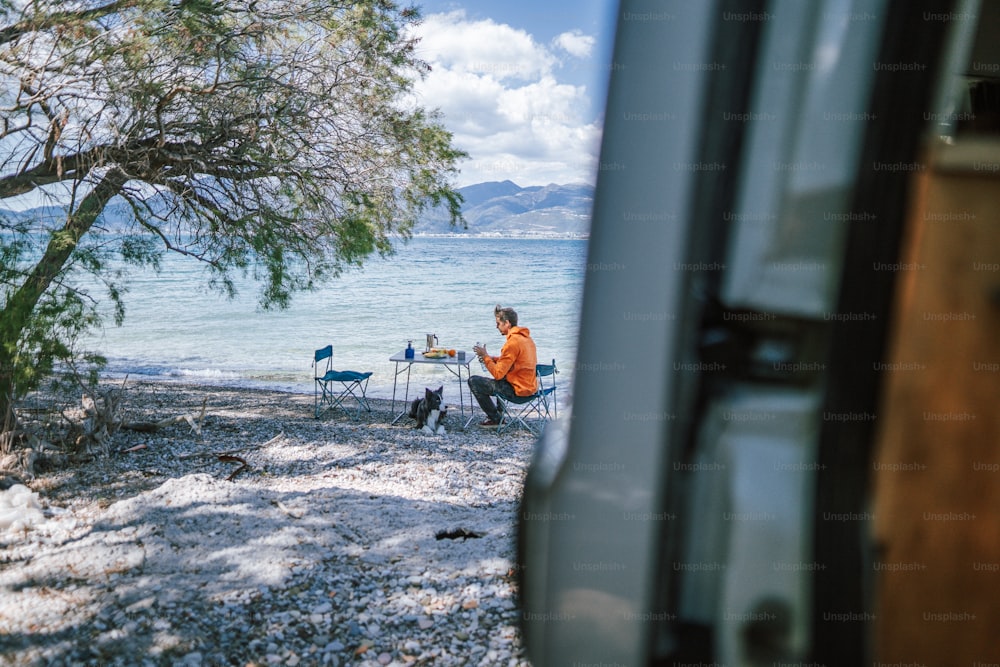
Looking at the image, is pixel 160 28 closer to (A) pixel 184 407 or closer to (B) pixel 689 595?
(A) pixel 184 407

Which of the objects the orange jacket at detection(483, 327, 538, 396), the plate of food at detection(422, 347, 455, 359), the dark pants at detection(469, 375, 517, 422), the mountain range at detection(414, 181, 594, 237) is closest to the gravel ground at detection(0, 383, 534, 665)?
the orange jacket at detection(483, 327, 538, 396)

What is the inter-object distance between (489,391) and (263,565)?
204 inches

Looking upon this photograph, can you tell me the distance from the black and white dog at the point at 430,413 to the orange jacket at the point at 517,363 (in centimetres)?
98

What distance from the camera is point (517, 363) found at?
836cm

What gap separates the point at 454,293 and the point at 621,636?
32.4m

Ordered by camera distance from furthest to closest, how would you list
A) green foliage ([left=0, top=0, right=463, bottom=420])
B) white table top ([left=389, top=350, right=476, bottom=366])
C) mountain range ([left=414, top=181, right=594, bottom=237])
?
white table top ([left=389, top=350, right=476, bottom=366]) < green foliage ([left=0, top=0, right=463, bottom=420]) < mountain range ([left=414, top=181, right=594, bottom=237])

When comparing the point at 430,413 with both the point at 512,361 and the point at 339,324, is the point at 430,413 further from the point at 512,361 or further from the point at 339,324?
the point at 339,324

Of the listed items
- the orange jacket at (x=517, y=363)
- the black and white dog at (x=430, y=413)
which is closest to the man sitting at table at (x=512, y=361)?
the orange jacket at (x=517, y=363)

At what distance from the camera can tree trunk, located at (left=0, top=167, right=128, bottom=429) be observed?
224 inches

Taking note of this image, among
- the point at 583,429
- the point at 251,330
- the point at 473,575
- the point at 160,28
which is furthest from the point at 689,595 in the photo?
the point at 251,330

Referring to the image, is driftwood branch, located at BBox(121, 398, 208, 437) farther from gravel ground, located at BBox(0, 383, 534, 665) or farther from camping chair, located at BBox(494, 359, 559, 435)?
camping chair, located at BBox(494, 359, 559, 435)

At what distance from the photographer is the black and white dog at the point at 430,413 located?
8727 mm

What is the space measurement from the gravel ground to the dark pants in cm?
170

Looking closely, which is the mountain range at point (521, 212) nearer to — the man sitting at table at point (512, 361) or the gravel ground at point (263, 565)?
the man sitting at table at point (512, 361)
